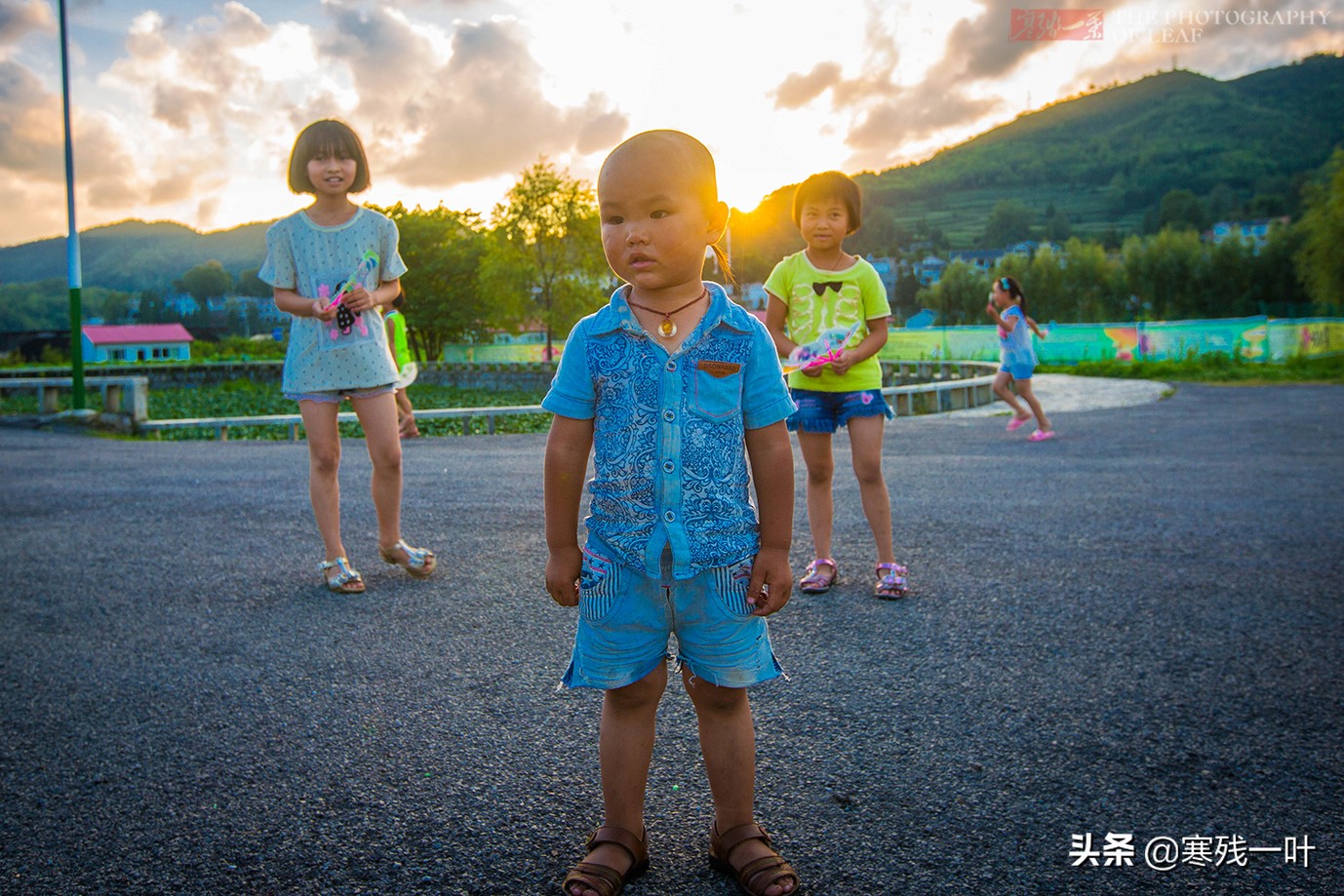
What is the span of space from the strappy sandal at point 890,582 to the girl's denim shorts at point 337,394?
93.9 inches

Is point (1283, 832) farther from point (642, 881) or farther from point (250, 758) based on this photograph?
point (250, 758)

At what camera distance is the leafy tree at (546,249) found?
49.1 meters

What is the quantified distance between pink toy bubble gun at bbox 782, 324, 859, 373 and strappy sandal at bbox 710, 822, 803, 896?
8.13 ft

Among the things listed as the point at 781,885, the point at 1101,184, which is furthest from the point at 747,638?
the point at 1101,184

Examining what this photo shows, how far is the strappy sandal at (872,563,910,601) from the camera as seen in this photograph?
4.17 m

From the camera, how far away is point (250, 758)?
8.50 ft

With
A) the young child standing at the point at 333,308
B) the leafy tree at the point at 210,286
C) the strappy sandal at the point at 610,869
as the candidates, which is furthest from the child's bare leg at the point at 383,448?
the leafy tree at the point at 210,286

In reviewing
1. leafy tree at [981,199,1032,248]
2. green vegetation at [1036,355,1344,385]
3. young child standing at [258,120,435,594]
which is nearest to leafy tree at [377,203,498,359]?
green vegetation at [1036,355,1344,385]

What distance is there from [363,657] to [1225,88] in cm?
23052

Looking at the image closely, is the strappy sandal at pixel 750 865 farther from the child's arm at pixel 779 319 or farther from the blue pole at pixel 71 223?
the blue pole at pixel 71 223

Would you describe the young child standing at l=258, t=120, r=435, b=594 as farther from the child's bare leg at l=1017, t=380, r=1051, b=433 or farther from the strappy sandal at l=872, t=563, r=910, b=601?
the child's bare leg at l=1017, t=380, r=1051, b=433

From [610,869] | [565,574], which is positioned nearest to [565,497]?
[565,574]

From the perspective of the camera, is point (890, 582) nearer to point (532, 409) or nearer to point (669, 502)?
point (669, 502)

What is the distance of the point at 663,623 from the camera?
2033 millimetres
